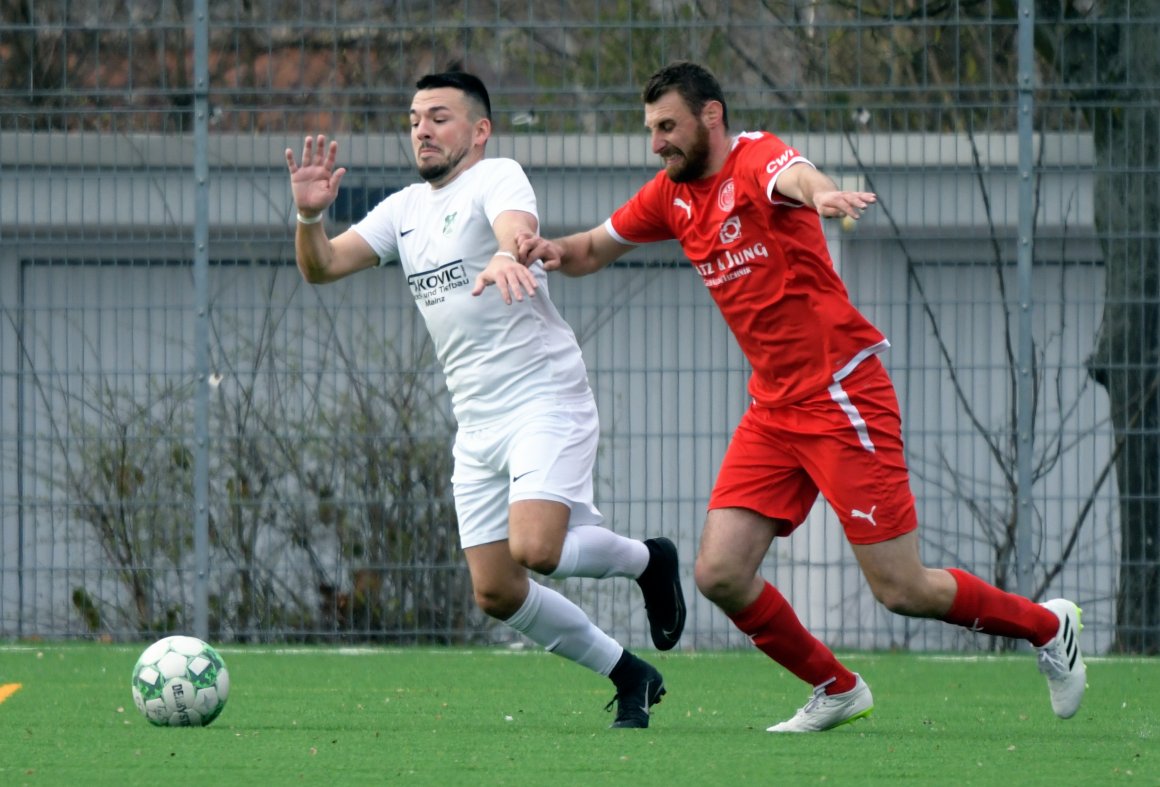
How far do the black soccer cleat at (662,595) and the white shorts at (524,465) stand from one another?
21 cm

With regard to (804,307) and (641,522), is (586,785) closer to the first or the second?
(804,307)

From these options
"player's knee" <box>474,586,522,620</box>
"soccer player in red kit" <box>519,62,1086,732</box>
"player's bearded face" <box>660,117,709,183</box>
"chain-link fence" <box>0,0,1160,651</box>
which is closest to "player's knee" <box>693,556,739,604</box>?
"soccer player in red kit" <box>519,62,1086,732</box>

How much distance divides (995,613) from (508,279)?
1.70 meters

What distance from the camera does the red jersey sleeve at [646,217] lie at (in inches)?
229

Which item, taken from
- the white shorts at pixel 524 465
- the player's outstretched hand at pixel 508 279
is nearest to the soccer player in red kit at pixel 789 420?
the player's outstretched hand at pixel 508 279

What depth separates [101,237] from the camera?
893cm

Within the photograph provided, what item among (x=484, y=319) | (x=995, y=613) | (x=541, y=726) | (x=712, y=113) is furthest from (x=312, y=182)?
(x=995, y=613)

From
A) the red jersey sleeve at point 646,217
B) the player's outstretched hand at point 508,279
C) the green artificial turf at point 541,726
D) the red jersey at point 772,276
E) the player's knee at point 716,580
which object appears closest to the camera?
the green artificial turf at point 541,726

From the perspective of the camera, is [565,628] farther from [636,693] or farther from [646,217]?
[646,217]

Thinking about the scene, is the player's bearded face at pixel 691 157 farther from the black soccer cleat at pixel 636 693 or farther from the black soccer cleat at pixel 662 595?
the black soccer cleat at pixel 636 693

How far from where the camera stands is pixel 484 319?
5852 mm

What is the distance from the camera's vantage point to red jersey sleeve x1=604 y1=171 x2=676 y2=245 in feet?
19.1

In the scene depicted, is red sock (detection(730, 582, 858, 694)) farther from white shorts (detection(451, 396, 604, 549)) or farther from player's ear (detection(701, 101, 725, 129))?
player's ear (detection(701, 101, 725, 129))

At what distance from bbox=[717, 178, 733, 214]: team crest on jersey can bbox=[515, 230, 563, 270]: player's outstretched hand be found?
19.8 inches
